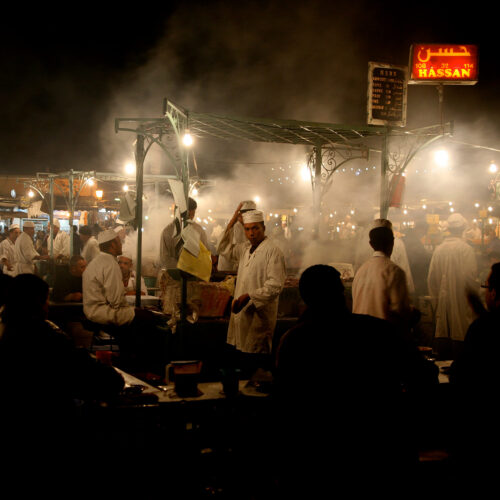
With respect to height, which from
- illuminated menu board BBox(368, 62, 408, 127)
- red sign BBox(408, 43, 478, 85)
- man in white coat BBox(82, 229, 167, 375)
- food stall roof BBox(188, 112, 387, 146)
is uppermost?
red sign BBox(408, 43, 478, 85)

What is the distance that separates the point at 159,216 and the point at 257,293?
13884mm

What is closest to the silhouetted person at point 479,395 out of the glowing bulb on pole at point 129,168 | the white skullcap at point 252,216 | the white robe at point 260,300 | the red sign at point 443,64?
the white robe at point 260,300

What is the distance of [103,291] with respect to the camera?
6.45 meters

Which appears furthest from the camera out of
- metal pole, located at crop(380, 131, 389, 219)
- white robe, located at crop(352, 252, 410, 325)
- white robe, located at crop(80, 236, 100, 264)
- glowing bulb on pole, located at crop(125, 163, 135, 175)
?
glowing bulb on pole, located at crop(125, 163, 135, 175)

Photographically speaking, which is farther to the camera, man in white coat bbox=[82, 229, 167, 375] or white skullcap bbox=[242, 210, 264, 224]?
man in white coat bbox=[82, 229, 167, 375]

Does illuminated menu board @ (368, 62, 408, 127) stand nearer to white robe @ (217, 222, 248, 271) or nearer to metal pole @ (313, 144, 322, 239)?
metal pole @ (313, 144, 322, 239)

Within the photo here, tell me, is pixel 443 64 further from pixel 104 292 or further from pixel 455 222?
pixel 104 292

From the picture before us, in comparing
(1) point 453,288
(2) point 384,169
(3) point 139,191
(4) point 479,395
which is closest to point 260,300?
(4) point 479,395

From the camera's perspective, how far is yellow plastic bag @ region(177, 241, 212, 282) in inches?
241

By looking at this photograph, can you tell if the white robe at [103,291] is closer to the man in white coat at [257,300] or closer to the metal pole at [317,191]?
the man in white coat at [257,300]

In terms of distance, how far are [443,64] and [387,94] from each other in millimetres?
2693

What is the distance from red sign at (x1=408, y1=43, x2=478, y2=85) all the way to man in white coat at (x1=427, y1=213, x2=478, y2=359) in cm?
427

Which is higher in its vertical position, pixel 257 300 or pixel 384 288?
pixel 384 288

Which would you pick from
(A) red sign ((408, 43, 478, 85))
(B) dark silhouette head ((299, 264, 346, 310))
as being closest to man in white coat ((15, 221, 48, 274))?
(A) red sign ((408, 43, 478, 85))
